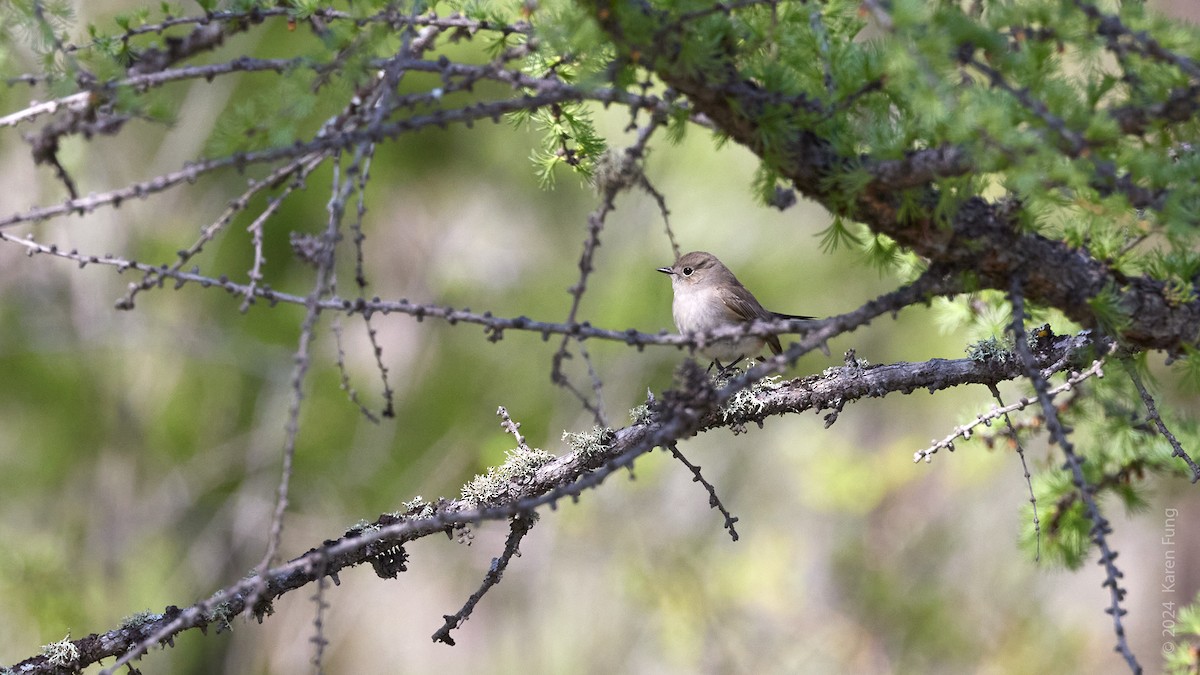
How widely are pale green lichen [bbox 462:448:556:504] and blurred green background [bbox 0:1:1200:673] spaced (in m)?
4.34

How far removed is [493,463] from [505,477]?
4250mm

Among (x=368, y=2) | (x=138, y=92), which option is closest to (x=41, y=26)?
(x=138, y=92)

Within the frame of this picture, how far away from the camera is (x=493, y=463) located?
745 centimetres

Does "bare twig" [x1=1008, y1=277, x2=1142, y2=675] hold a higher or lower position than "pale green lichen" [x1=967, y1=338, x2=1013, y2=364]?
lower

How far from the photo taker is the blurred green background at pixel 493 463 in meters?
7.93

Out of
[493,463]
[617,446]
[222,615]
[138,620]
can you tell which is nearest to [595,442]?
[617,446]

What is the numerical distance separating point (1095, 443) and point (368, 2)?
131 inches

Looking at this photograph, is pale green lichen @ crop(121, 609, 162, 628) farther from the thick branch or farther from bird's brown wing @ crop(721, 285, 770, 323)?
bird's brown wing @ crop(721, 285, 770, 323)

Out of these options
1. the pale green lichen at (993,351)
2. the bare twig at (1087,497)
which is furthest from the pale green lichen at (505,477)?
the bare twig at (1087,497)

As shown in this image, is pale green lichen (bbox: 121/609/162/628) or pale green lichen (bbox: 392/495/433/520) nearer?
pale green lichen (bbox: 121/609/162/628)

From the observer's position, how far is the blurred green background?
7.93m

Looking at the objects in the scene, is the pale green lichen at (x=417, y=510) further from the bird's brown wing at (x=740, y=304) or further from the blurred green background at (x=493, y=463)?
the blurred green background at (x=493, y=463)

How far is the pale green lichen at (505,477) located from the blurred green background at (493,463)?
434cm

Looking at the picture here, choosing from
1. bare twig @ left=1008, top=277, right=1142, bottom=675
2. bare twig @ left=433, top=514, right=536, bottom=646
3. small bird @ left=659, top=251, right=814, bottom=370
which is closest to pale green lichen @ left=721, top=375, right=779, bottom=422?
bare twig @ left=433, top=514, right=536, bottom=646
